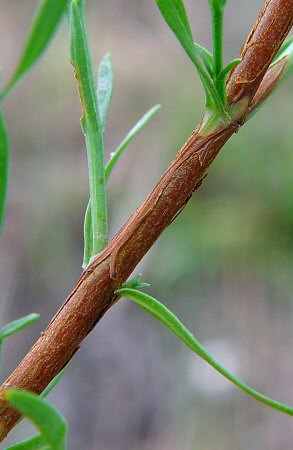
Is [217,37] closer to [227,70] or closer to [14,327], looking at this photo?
[227,70]

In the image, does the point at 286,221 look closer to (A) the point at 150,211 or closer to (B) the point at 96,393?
(B) the point at 96,393

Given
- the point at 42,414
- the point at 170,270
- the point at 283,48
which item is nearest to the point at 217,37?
the point at 283,48

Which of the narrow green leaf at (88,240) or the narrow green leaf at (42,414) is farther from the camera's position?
the narrow green leaf at (88,240)

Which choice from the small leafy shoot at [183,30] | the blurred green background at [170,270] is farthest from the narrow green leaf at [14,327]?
the blurred green background at [170,270]

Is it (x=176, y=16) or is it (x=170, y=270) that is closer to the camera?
(x=176, y=16)

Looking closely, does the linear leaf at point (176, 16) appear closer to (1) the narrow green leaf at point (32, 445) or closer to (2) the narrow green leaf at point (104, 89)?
(2) the narrow green leaf at point (104, 89)
